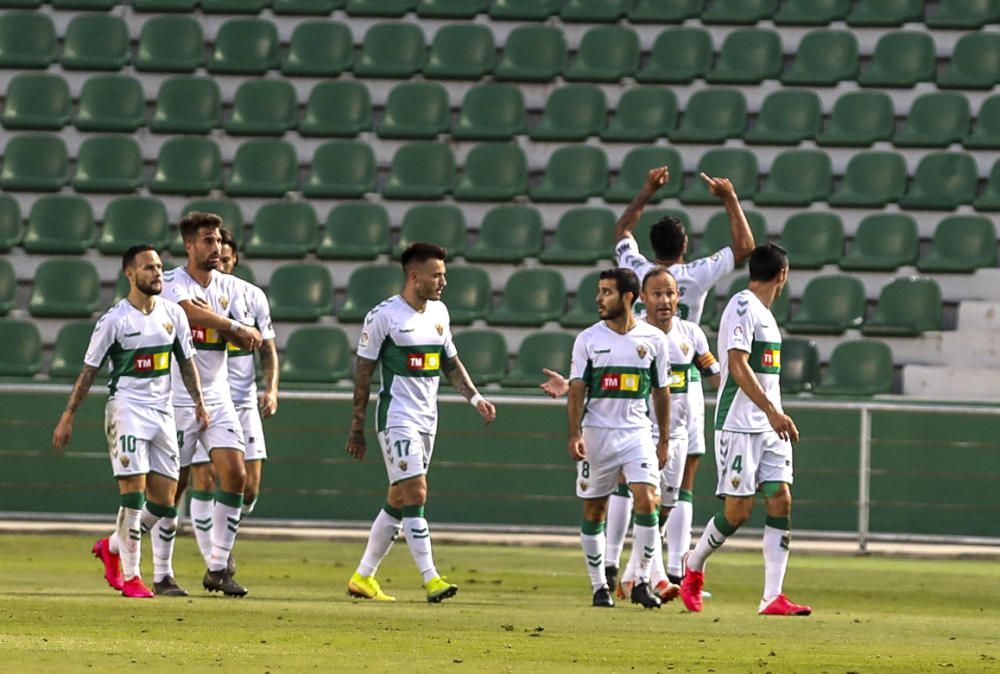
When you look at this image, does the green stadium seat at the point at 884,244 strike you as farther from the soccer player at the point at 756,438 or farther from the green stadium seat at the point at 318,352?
the soccer player at the point at 756,438

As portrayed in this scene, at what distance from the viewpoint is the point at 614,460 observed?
1148 cm

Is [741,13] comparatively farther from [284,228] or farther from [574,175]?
[284,228]

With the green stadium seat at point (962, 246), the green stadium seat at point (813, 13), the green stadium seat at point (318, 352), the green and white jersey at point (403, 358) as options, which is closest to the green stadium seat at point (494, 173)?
the green stadium seat at point (318, 352)

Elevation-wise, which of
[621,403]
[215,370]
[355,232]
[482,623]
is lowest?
[482,623]

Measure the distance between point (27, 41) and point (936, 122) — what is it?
10.7 meters

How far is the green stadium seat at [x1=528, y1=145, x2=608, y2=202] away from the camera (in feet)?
66.6

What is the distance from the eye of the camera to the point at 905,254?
63.7ft

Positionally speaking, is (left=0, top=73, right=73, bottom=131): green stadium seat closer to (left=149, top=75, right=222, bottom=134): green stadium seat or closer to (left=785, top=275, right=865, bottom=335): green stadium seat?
(left=149, top=75, right=222, bottom=134): green stadium seat

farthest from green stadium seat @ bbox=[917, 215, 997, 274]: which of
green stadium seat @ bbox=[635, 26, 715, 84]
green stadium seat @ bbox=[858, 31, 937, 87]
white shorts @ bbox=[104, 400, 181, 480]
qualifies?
white shorts @ bbox=[104, 400, 181, 480]

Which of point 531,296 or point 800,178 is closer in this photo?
point 531,296

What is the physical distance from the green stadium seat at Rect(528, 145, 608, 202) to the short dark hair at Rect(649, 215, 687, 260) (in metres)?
8.24

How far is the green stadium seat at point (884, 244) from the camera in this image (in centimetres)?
1931

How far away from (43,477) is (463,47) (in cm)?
739

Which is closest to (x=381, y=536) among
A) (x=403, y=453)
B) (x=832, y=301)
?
(x=403, y=453)
